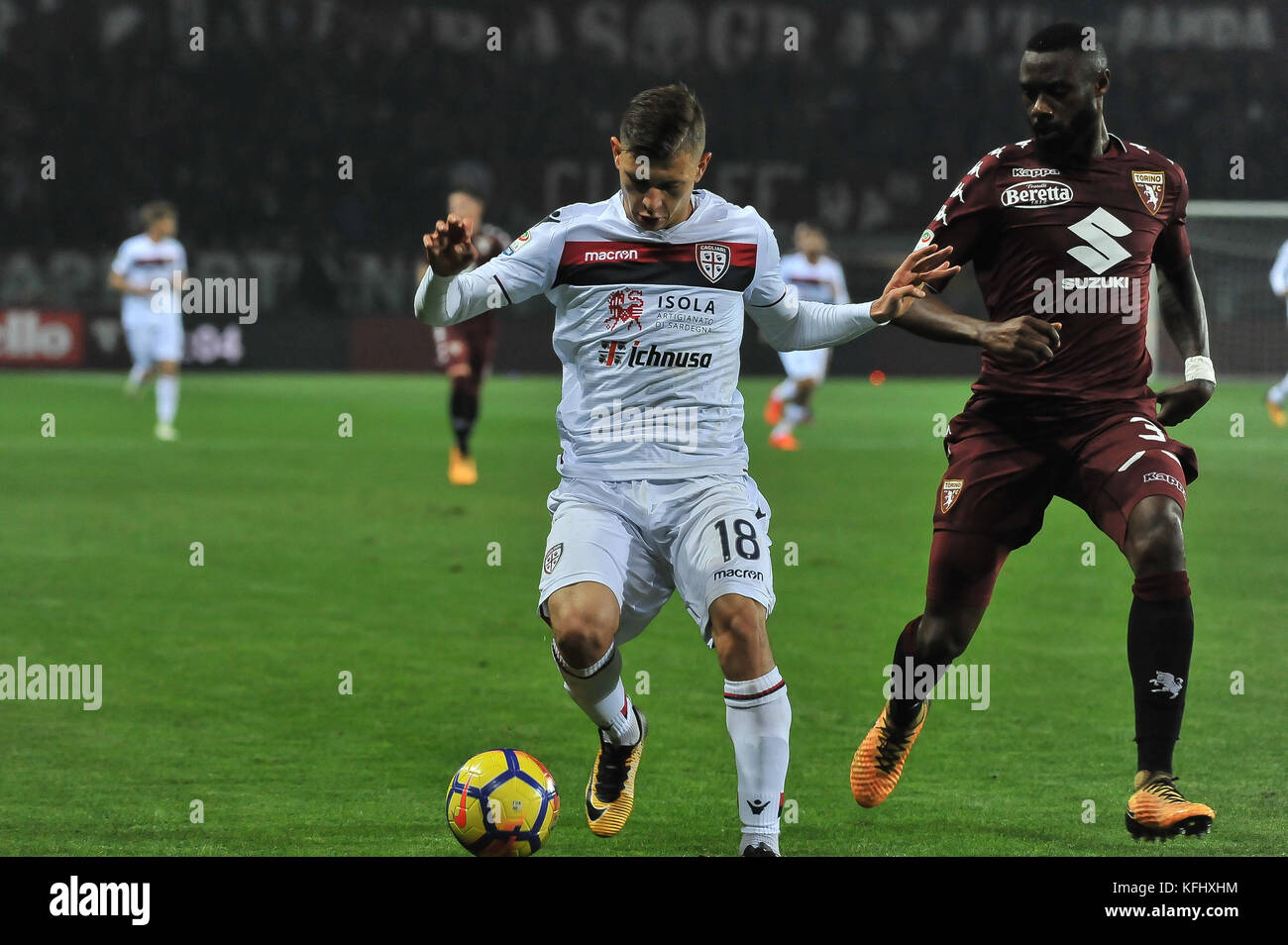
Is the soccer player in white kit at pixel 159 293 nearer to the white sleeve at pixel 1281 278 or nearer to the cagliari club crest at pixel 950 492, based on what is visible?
the white sleeve at pixel 1281 278

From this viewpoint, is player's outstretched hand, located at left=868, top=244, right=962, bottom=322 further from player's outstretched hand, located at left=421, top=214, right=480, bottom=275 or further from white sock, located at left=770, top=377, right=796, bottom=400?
white sock, located at left=770, top=377, right=796, bottom=400

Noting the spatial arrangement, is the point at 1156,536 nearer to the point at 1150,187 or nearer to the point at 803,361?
the point at 1150,187

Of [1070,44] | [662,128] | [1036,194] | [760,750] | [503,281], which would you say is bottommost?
[760,750]

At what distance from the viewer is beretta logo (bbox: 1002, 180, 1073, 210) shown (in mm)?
5215

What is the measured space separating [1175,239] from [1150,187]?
8.9 inches

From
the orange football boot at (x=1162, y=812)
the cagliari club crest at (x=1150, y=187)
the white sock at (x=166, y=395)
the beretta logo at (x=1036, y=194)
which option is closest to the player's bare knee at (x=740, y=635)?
the orange football boot at (x=1162, y=812)

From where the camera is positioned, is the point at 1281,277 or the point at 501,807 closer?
the point at 501,807

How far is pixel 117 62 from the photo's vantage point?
34.3m

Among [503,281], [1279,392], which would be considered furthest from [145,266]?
[503,281]

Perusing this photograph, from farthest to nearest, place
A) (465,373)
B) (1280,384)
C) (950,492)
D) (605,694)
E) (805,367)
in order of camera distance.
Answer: (1280,384) → (805,367) → (465,373) → (950,492) → (605,694)

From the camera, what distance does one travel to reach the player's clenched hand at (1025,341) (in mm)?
4910

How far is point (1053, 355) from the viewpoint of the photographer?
505 centimetres

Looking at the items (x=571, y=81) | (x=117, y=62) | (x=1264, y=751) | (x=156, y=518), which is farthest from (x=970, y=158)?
(x=1264, y=751)

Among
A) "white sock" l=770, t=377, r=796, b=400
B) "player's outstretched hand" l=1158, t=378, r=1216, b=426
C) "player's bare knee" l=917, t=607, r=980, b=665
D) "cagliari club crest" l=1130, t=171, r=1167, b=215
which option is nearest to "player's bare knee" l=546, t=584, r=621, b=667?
"player's bare knee" l=917, t=607, r=980, b=665
